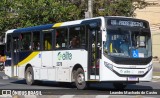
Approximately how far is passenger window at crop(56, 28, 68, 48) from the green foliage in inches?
701

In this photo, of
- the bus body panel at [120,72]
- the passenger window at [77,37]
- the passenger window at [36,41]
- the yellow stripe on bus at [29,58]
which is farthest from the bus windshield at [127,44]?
the yellow stripe on bus at [29,58]

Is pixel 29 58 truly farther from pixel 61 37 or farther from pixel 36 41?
pixel 61 37

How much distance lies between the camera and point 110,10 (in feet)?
131

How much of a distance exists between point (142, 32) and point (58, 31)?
13.8 feet

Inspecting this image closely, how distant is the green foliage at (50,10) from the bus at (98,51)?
55.5ft

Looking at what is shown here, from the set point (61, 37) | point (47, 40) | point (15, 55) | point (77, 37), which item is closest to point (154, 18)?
point (15, 55)

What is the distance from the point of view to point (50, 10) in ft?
133

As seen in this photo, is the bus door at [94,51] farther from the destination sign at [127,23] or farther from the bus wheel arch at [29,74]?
the bus wheel arch at [29,74]

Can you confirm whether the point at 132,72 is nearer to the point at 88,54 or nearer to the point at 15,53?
the point at 88,54

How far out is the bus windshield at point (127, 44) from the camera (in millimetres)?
19031

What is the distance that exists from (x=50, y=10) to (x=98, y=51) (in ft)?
71.4

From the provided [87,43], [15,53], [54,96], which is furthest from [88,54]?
[15,53]

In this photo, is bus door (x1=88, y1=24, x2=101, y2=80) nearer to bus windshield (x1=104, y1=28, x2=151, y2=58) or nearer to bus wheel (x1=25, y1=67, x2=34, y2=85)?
bus windshield (x1=104, y1=28, x2=151, y2=58)

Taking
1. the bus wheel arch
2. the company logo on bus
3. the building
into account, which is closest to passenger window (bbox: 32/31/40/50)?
the bus wheel arch
